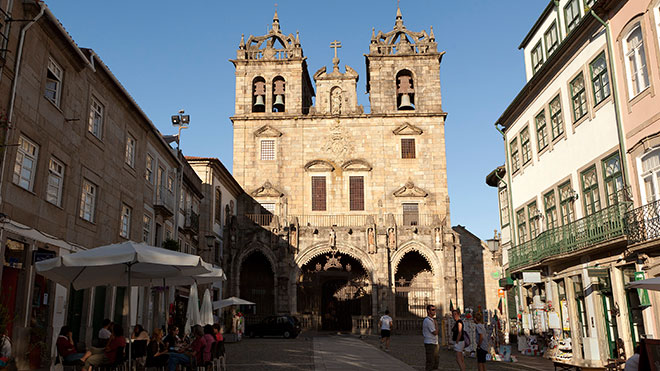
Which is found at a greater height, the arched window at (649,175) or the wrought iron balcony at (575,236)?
the arched window at (649,175)

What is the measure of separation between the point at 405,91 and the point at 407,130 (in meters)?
2.97

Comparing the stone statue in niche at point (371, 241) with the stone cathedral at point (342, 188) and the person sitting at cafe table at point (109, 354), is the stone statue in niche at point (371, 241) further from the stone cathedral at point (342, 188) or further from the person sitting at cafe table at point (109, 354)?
the person sitting at cafe table at point (109, 354)

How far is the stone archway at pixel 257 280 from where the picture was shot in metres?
34.4

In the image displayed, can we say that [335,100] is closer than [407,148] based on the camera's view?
No

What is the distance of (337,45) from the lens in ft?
132

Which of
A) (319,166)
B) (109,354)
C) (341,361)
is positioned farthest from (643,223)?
(319,166)

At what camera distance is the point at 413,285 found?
1383 inches

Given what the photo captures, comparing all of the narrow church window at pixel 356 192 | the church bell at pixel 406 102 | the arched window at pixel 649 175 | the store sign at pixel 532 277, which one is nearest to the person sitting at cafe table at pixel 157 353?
the arched window at pixel 649 175

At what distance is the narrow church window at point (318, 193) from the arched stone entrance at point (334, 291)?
3.52 meters

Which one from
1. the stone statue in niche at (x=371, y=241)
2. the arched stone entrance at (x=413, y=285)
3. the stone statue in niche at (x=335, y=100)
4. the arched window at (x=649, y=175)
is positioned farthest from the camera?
the stone statue in niche at (x=335, y=100)

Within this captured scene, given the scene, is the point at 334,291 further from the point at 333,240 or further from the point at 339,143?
the point at 339,143

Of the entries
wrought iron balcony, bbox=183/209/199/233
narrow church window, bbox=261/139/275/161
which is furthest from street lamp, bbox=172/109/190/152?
narrow church window, bbox=261/139/275/161

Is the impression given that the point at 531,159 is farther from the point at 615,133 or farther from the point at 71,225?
the point at 71,225

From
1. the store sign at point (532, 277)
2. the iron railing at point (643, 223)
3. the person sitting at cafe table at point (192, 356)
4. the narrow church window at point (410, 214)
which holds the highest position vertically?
the narrow church window at point (410, 214)
